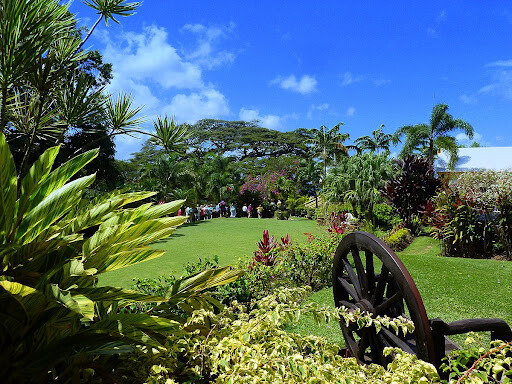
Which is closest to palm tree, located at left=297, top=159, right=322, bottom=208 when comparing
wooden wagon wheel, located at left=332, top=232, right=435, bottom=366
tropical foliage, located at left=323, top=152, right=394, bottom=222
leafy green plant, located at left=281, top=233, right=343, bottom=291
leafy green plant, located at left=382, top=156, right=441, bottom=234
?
tropical foliage, located at left=323, top=152, right=394, bottom=222

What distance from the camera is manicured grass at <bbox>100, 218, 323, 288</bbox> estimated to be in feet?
27.2

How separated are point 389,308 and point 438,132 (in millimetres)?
35262

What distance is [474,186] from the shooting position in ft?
32.7

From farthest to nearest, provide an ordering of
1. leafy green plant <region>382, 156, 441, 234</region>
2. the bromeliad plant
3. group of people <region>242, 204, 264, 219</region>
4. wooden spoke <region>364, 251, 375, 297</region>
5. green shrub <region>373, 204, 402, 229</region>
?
group of people <region>242, 204, 264, 219</region>
green shrub <region>373, 204, 402, 229</region>
leafy green plant <region>382, 156, 441, 234</region>
wooden spoke <region>364, 251, 375, 297</region>
the bromeliad plant

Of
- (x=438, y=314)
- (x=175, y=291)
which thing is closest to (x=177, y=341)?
(x=175, y=291)

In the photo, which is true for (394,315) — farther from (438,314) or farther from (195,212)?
(195,212)

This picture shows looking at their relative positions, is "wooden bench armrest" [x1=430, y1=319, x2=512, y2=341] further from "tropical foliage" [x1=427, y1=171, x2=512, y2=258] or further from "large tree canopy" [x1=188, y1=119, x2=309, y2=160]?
"large tree canopy" [x1=188, y1=119, x2=309, y2=160]

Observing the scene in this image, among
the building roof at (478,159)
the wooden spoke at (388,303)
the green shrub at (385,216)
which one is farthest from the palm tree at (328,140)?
the wooden spoke at (388,303)

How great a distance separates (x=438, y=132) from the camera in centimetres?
3303

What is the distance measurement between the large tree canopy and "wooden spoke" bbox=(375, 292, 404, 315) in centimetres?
4864

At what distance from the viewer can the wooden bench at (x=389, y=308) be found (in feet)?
6.87

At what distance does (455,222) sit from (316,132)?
28705mm

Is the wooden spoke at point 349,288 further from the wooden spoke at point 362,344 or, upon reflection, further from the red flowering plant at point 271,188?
the red flowering plant at point 271,188

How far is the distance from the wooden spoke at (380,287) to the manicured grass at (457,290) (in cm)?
190
